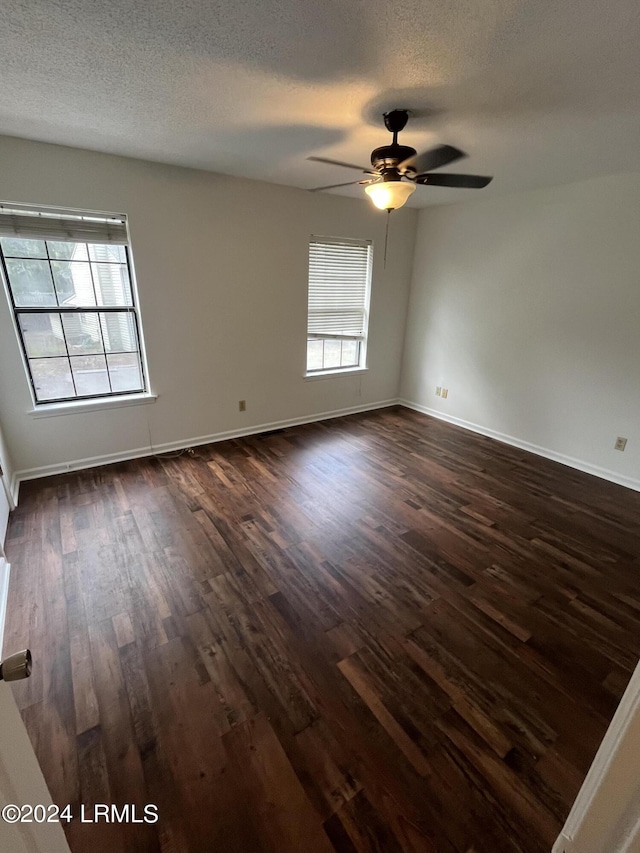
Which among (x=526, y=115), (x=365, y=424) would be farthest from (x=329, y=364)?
(x=526, y=115)

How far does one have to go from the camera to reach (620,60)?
149cm

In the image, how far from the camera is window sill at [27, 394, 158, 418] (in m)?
3.08

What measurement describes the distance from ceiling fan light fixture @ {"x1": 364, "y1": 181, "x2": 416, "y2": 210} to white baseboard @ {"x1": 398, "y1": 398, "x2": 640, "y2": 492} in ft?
9.48

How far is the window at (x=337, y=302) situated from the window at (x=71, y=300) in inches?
73.5

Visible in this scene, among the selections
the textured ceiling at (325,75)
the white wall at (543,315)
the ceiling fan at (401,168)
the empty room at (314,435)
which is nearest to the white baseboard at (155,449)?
the empty room at (314,435)

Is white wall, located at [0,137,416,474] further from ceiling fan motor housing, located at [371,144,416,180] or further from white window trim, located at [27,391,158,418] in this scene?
ceiling fan motor housing, located at [371,144,416,180]

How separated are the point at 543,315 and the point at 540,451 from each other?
4.43ft

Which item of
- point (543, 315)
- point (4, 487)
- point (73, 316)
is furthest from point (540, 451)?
point (4, 487)

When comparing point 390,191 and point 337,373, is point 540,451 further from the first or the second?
point 390,191

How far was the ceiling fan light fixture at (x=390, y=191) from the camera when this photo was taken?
6.92 ft

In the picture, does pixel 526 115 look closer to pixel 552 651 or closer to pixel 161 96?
pixel 161 96

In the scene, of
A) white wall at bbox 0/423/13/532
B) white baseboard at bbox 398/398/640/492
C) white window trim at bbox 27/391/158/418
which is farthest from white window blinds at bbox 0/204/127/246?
white baseboard at bbox 398/398/640/492

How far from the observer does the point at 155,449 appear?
366 cm

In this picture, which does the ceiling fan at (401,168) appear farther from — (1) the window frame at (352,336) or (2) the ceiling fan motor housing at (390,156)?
(1) the window frame at (352,336)
